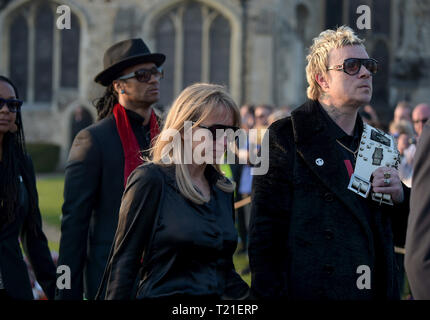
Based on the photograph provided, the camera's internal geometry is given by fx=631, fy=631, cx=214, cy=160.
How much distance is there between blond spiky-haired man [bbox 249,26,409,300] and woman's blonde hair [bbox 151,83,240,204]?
0.42 metres

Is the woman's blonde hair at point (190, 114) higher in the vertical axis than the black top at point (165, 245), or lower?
higher

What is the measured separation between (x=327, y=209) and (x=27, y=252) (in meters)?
2.02

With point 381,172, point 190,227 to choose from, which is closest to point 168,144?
point 190,227

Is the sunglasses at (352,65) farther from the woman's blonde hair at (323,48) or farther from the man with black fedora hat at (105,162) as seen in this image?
the man with black fedora hat at (105,162)

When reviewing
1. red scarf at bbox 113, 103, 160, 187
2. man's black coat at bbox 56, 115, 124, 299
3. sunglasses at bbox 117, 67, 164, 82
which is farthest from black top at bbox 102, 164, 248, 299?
sunglasses at bbox 117, 67, 164, 82

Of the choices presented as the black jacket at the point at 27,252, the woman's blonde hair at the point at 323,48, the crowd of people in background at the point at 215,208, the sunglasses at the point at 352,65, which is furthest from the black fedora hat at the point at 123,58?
the sunglasses at the point at 352,65

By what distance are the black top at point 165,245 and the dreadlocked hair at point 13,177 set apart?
1245 millimetres

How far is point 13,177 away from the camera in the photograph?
3.92 metres

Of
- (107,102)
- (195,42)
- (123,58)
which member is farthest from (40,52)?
(123,58)

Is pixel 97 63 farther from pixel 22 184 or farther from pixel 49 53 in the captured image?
pixel 22 184

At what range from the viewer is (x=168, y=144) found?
9.71ft

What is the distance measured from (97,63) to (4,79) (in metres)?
17.4

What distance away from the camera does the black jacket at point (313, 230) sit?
10.1 feet

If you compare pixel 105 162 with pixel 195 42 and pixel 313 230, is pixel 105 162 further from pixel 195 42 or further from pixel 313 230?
pixel 195 42
